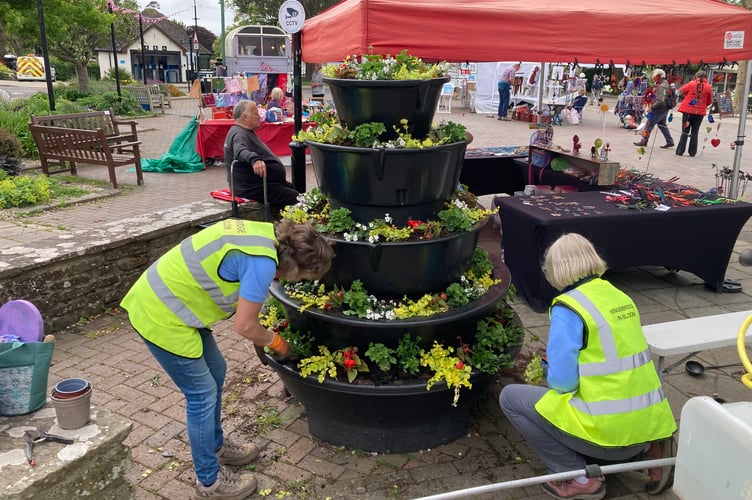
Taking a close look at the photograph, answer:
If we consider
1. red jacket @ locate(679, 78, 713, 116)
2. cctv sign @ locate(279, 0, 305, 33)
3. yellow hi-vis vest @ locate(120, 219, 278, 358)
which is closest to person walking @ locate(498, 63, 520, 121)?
red jacket @ locate(679, 78, 713, 116)

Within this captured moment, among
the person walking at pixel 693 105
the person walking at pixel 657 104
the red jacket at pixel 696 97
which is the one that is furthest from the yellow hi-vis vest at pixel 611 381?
the red jacket at pixel 696 97

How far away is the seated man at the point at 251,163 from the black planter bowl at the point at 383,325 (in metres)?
3.06

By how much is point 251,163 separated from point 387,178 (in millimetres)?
3396

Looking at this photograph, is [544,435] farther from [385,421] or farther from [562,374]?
[385,421]

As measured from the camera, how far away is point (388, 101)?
306 cm

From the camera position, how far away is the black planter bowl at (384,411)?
3078 millimetres

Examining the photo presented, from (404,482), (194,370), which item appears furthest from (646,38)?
(194,370)

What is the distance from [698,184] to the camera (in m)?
10.2

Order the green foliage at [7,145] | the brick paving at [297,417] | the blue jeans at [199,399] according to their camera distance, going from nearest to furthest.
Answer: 1. the blue jeans at [199,399]
2. the brick paving at [297,417]
3. the green foliage at [7,145]

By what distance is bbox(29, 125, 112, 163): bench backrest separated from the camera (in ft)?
28.4

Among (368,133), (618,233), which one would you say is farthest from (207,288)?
(618,233)

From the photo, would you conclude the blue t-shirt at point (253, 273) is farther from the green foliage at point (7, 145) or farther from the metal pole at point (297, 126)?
the green foliage at point (7, 145)

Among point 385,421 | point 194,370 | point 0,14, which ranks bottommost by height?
point 385,421

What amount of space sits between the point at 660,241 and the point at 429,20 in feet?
9.90
